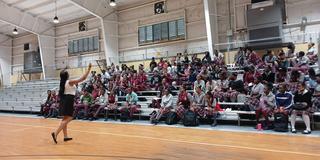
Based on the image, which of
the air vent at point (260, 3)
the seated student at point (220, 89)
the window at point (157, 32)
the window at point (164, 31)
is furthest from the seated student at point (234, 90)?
the window at point (157, 32)

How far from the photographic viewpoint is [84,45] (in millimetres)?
19391

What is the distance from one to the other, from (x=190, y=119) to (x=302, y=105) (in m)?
2.69

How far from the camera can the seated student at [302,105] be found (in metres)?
6.27

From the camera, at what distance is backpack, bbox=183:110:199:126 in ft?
25.5

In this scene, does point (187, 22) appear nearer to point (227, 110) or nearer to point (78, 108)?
point (78, 108)

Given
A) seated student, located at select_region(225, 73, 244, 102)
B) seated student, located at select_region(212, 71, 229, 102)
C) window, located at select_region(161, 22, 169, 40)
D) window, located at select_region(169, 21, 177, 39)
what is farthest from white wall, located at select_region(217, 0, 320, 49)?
seated student, located at select_region(225, 73, 244, 102)

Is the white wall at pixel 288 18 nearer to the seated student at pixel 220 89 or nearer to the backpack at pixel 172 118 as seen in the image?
the seated student at pixel 220 89

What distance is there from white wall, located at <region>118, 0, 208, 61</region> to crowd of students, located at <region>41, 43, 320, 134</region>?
3.25 meters

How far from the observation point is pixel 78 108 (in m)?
10.8

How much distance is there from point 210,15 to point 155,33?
147 inches

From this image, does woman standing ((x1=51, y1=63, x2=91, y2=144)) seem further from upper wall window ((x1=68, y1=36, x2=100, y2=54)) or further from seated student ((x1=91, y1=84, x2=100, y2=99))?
upper wall window ((x1=68, y1=36, x2=100, y2=54))

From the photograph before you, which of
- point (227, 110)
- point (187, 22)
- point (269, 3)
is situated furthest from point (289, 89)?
point (187, 22)

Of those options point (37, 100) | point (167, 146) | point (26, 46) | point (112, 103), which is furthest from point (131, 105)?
point (26, 46)

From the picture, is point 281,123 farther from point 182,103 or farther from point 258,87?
point 182,103
